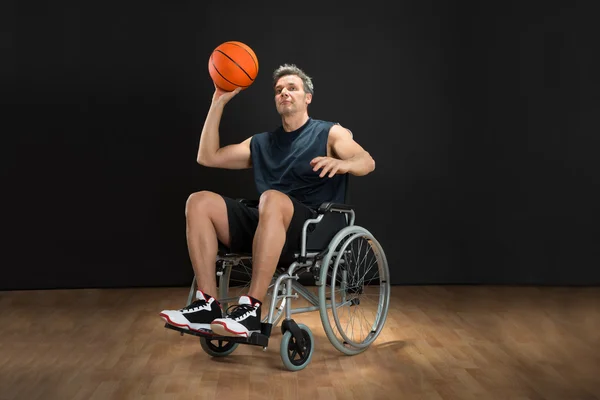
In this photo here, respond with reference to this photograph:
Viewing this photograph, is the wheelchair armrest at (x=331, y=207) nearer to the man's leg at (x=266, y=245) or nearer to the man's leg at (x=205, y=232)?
the man's leg at (x=266, y=245)

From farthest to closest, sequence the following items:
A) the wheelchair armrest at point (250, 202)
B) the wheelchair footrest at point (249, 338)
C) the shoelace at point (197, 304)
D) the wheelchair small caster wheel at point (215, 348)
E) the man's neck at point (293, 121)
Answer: the man's neck at point (293, 121), the wheelchair armrest at point (250, 202), the wheelchair small caster wheel at point (215, 348), the shoelace at point (197, 304), the wheelchair footrest at point (249, 338)

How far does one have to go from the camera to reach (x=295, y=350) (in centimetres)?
309

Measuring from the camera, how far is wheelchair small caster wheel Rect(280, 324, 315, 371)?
3.00 metres

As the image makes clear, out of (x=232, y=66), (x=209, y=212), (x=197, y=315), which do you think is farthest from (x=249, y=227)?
(x=232, y=66)

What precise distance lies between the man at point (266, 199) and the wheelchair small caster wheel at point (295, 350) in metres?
0.13

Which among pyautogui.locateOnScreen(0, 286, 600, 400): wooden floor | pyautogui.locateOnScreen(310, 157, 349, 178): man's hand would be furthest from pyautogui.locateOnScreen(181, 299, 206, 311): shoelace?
pyautogui.locateOnScreen(310, 157, 349, 178): man's hand

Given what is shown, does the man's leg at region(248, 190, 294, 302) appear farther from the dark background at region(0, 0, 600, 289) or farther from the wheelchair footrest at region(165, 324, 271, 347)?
the dark background at region(0, 0, 600, 289)

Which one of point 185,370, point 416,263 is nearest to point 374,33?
point 416,263

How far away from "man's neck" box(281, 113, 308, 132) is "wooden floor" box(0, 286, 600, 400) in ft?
3.08

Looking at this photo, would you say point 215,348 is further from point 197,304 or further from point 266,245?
point 266,245

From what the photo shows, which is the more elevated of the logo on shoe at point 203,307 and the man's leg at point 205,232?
the man's leg at point 205,232

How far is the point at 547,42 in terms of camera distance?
17.3 ft

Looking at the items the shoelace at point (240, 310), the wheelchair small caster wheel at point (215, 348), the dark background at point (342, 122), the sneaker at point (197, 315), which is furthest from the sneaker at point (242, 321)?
the dark background at point (342, 122)

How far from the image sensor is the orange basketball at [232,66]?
11.2 feet
